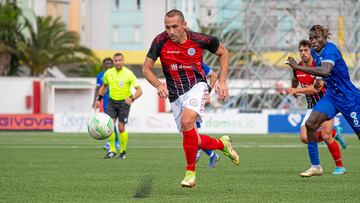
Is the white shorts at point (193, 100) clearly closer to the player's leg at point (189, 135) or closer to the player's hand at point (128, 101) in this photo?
the player's leg at point (189, 135)

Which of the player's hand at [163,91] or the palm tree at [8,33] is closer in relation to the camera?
the player's hand at [163,91]

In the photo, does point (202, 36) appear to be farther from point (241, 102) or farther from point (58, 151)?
point (241, 102)

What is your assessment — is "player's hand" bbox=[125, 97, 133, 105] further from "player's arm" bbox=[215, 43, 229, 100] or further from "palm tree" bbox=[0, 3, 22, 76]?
"palm tree" bbox=[0, 3, 22, 76]

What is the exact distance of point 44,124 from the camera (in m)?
41.2

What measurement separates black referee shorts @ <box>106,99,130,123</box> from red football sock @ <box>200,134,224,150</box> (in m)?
8.32

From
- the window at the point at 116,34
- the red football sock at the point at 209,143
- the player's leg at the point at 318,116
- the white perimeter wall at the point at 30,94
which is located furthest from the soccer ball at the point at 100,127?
the window at the point at 116,34

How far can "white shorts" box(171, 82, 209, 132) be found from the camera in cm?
1229

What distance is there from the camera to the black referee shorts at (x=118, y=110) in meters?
21.2

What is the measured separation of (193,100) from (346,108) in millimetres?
2509

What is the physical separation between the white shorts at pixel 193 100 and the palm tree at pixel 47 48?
4642 cm

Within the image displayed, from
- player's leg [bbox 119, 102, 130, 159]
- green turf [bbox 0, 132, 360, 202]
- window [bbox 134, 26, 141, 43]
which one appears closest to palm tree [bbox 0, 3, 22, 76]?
window [bbox 134, 26, 141, 43]

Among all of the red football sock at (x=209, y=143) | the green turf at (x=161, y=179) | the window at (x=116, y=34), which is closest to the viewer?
the green turf at (x=161, y=179)

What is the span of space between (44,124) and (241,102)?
10.3 metres

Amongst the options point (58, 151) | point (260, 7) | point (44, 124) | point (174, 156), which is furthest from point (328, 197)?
point (260, 7)
